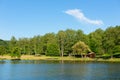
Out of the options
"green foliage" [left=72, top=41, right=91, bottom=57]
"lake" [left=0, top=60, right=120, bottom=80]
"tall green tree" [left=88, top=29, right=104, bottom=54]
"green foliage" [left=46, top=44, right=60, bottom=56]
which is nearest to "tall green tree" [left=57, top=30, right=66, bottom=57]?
"green foliage" [left=46, top=44, right=60, bottom=56]

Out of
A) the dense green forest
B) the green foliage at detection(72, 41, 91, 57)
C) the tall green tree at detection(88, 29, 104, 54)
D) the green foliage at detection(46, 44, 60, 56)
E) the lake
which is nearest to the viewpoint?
the lake

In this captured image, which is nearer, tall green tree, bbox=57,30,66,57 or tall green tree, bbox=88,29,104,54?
tall green tree, bbox=88,29,104,54

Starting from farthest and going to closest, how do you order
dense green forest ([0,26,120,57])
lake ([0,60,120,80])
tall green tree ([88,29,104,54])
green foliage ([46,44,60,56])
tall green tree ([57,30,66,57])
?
tall green tree ([57,30,66,57]) → green foliage ([46,44,60,56]) → tall green tree ([88,29,104,54]) → dense green forest ([0,26,120,57]) → lake ([0,60,120,80])

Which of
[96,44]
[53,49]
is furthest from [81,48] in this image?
[53,49]

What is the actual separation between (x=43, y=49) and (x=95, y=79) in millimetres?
115595

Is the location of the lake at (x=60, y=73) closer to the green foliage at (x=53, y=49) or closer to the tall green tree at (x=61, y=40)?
the green foliage at (x=53, y=49)

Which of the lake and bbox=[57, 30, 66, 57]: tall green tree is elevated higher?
bbox=[57, 30, 66, 57]: tall green tree

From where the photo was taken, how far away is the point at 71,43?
5541 inches

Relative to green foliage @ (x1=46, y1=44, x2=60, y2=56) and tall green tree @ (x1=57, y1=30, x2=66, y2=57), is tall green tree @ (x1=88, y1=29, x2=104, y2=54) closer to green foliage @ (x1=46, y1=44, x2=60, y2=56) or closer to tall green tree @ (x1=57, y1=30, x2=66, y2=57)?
green foliage @ (x1=46, y1=44, x2=60, y2=56)

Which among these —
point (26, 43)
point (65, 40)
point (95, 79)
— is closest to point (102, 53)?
point (65, 40)

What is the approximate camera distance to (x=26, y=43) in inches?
6644

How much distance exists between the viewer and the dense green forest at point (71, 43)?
122000mm

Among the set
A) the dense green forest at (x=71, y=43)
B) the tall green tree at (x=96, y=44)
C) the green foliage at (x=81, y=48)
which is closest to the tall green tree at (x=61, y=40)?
the dense green forest at (x=71, y=43)

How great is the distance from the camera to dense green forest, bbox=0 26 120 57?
122000 mm
